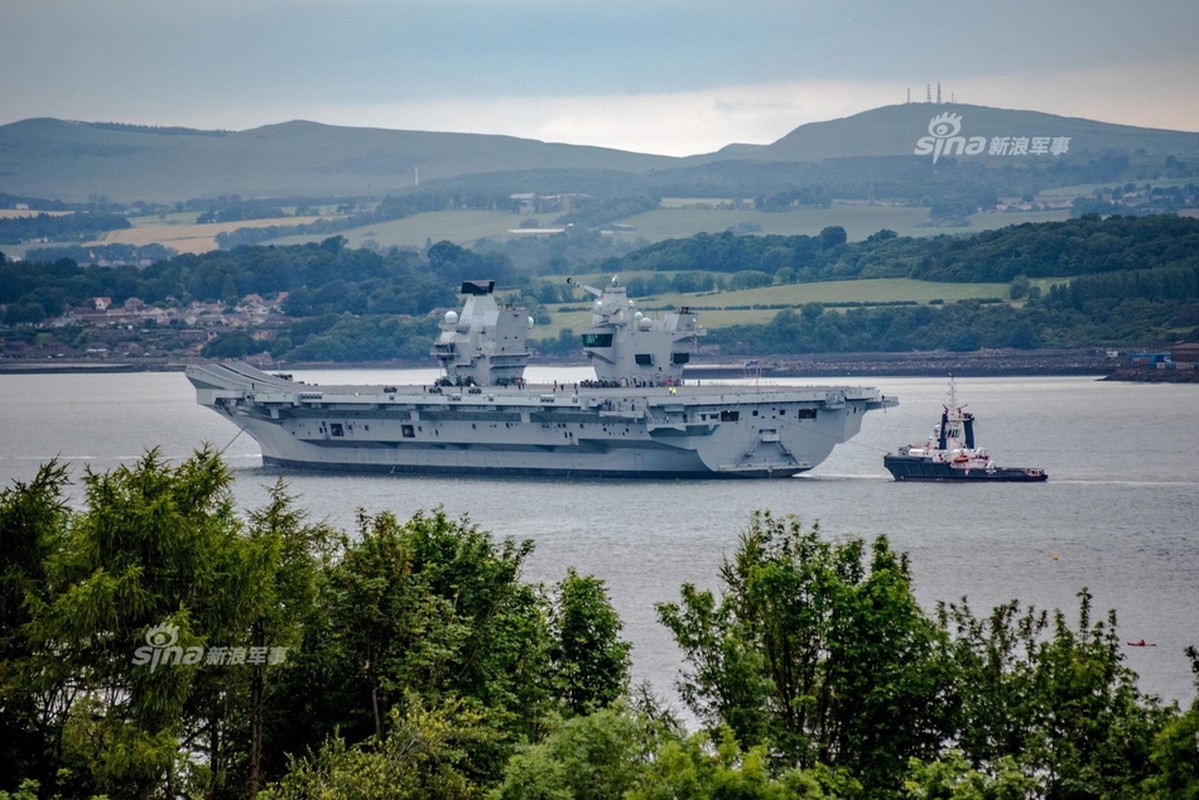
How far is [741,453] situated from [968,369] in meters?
76.8

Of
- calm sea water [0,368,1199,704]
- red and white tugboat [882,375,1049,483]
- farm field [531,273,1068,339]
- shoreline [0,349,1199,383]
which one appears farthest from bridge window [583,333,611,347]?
farm field [531,273,1068,339]

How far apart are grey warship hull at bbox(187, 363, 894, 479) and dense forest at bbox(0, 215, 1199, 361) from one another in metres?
75.1

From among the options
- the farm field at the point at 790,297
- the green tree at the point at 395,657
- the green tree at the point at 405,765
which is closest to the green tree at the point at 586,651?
the green tree at the point at 395,657

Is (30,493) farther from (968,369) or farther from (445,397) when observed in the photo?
(968,369)

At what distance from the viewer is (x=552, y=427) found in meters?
56.8

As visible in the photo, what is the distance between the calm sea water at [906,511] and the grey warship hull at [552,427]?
1.14 m

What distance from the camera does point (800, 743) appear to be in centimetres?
1925

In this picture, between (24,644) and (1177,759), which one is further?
(24,644)

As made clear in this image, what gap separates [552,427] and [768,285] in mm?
112401

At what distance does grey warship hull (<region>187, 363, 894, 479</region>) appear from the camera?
5456cm

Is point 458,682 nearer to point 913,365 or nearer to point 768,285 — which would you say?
point 913,365

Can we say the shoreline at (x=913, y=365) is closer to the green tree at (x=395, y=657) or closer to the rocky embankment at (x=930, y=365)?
the rocky embankment at (x=930, y=365)

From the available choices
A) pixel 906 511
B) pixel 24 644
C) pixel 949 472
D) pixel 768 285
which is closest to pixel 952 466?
pixel 949 472

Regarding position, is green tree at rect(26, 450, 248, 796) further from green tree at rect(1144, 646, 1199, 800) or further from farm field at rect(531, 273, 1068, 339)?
farm field at rect(531, 273, 1068, 339)
